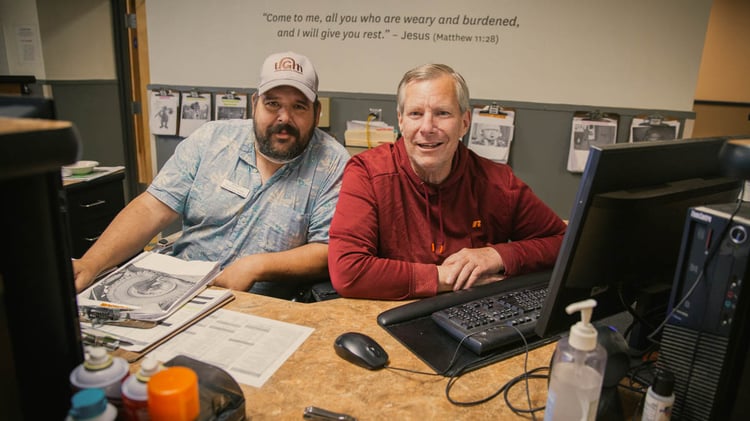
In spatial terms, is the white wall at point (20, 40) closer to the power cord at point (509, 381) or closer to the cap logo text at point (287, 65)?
the cap logo text at point (287, 65)

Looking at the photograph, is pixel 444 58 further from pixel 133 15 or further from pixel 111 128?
pixel 111 128

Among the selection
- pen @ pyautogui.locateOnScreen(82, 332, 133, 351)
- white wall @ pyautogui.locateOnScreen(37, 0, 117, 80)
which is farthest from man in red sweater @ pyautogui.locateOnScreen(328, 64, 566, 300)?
white wall @ pyautogui.locateOnScreen(37, 0, 117, 80)

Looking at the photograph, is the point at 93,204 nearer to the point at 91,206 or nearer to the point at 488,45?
the point at 91,206

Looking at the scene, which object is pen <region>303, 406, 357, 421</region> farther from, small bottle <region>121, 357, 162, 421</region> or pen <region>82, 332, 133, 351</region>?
pen <region>82, 332, 133, 351</region>

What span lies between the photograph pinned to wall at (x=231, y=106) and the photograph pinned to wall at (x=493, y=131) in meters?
1.38

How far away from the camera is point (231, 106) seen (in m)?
2.96

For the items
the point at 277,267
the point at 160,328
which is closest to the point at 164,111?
the point at 277,267

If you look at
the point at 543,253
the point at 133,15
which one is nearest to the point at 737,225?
the point at 543,253

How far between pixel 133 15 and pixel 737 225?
4.38m

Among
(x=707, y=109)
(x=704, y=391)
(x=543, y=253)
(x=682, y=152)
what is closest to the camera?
(x=704, y=391)

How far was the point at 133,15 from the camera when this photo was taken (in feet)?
12.9

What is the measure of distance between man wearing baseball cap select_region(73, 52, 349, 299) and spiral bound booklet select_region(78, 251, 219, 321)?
0.39 metres

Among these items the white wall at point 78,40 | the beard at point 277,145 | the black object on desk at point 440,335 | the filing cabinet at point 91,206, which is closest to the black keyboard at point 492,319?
the black object on desk at point 440,335

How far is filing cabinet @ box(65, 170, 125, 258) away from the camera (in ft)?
8.14
